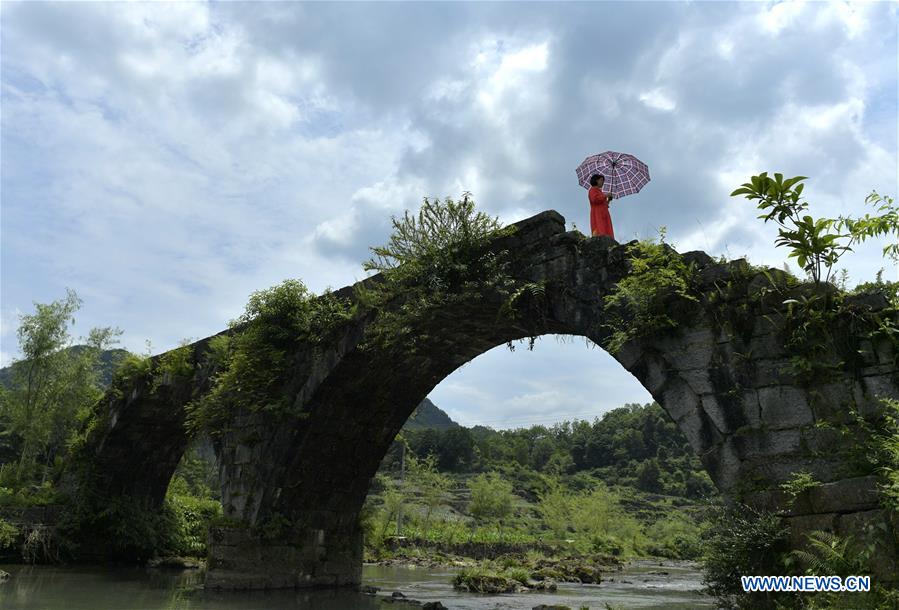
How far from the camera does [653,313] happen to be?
22.4 ft

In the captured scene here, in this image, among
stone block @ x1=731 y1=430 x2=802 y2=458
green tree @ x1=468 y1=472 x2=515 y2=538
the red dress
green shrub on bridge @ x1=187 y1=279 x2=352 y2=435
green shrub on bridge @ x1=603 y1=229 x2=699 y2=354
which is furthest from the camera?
green tree @ x1=468 y1=472 x2=515 y2=538

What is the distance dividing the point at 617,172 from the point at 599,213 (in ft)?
2.61

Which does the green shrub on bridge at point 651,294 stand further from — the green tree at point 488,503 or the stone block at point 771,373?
the green tree at point 488,503

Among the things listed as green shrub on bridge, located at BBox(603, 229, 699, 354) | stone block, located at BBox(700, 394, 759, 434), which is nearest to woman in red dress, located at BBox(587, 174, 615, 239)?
green shrub on bridge, located at BBox(603, 229, 699, 354)

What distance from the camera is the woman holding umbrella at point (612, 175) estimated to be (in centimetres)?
860

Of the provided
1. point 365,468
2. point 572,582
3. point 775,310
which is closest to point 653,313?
point 775,310

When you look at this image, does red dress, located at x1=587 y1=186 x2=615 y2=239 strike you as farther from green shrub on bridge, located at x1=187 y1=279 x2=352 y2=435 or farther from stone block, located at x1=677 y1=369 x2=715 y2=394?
green shrub on bridge, located at x1=187 y1=279 x2=352 y2=435

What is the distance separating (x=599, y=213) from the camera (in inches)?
331

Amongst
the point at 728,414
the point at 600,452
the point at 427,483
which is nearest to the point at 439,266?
the point at 728,414

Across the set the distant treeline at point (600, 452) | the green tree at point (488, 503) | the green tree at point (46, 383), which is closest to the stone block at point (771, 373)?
the green tree at point (46, 383)

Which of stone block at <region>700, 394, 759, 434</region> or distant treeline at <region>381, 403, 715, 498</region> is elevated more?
distant treeline at <region>381, 403, 715, 498</region>

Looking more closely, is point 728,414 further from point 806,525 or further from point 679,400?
point 806,525

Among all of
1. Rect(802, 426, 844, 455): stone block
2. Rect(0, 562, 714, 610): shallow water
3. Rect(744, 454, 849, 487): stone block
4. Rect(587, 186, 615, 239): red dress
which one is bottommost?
Rect(0, 562, 714, 610): shallow water

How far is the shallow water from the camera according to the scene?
9.83 meters
